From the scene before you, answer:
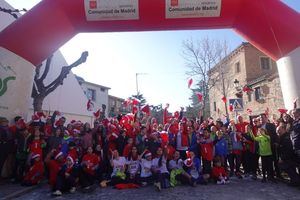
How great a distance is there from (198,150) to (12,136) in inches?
200

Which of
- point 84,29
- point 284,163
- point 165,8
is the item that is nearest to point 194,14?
point 165,8

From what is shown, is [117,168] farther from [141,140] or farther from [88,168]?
[141,140]

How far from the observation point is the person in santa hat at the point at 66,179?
21.3 ft

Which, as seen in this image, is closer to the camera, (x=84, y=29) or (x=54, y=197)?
(x=54, y=197)

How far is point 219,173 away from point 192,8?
428cm

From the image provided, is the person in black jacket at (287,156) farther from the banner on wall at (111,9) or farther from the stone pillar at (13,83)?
the stone pillar at (13,83)

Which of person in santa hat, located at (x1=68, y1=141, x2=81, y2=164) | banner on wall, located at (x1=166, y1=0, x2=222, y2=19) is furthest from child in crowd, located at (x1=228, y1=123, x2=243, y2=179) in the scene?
person in santa hat, located at (x1=68, y1=141, x2=81, y2=164)

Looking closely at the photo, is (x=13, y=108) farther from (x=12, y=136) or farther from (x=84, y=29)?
(x=84, y=29)

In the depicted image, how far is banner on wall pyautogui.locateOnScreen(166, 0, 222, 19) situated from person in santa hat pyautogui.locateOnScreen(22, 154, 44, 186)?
4992 millimetres

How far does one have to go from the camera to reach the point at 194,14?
711 centimetres

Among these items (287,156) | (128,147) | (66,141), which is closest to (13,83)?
(66,141)

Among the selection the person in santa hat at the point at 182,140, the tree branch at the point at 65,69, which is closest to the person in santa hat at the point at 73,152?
the person in santa hat at the point at 182,140

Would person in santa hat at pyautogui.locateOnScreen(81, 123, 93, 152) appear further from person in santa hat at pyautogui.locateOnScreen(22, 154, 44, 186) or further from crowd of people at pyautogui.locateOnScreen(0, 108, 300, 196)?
person in santa hat at pyautogui.locateOnScreen(22, 154, 44, 186)

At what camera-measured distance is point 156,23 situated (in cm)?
733
